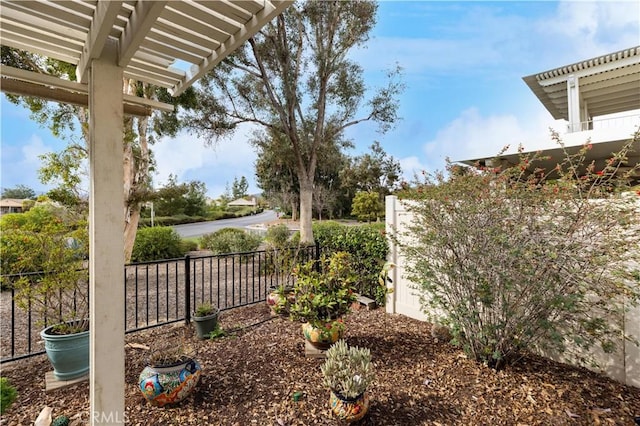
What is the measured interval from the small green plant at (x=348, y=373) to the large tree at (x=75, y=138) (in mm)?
4187

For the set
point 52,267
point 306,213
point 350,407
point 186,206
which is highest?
point 186,206

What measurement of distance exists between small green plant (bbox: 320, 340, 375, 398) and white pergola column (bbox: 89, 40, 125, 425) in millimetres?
1265

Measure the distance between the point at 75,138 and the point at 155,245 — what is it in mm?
4078

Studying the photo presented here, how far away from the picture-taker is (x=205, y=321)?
3330 millimetres

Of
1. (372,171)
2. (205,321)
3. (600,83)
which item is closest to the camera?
(205,321)

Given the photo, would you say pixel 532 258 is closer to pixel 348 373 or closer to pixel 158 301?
pixel 348 373

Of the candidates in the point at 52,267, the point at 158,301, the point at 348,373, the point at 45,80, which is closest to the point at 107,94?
the point at 45,80

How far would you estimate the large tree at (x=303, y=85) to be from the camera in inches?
350

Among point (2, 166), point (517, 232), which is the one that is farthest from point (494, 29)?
point (2, 166)

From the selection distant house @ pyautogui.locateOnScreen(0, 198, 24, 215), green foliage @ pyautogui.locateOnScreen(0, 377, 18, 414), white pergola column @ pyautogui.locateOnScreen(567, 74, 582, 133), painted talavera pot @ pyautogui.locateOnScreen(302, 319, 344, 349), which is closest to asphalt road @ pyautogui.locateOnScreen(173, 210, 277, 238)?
distant house @ pyautogui.locateOnScreen(0, 198, 24, 215)

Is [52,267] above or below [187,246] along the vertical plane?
above

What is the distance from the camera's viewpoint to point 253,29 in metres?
1.70

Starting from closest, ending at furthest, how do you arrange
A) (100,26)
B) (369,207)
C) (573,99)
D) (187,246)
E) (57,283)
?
(100,26) < (57,283) < (573,99) < (187,246) < (369,207)

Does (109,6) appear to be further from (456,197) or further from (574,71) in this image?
(574,71)
